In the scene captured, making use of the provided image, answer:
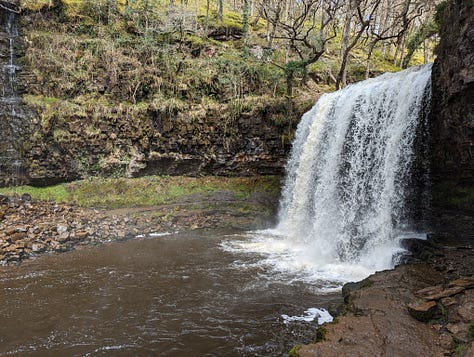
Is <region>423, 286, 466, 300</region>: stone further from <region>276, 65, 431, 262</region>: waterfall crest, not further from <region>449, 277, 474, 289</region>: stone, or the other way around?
<region>276, 65, 431, 262</region>: waterfall crest

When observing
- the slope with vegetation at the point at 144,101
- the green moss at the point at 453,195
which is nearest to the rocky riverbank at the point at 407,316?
the green moss at the point at 453,195

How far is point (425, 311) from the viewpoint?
5.85 meters

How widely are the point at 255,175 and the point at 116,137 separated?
847 cm

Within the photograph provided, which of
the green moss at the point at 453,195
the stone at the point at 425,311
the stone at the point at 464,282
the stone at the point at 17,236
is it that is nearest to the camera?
the stone at the point at 425,311

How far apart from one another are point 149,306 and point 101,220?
870cm

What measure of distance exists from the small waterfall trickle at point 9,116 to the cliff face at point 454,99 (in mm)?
19448

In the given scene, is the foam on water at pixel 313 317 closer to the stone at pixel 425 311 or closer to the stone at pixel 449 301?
the stone at pixel 425 311

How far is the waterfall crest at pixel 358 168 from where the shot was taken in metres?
11.1

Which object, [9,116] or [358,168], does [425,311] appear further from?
[9,116]

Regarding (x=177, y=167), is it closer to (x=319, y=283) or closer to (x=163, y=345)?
(x=319, y=283)

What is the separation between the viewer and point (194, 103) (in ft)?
64.7

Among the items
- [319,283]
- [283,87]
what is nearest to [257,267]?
[319,283]

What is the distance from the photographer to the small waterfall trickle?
55.8ft

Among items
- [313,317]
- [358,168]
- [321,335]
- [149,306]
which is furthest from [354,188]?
[149,306]
